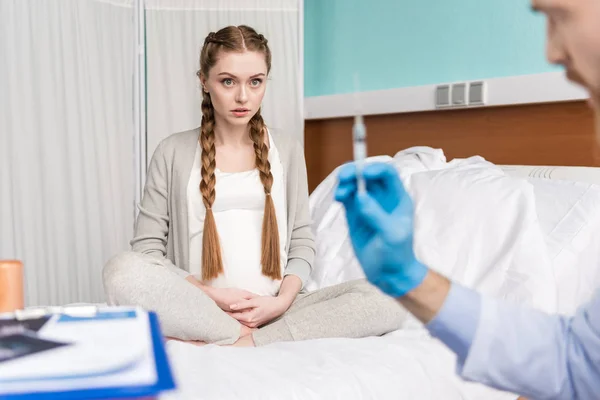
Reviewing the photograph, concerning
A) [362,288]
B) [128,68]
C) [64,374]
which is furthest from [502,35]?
[64,374]

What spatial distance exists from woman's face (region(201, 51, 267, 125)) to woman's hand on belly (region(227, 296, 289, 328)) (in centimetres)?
46

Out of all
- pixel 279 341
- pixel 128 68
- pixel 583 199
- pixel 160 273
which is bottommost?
pixel 279 341

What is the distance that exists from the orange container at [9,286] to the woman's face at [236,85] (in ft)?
3.09

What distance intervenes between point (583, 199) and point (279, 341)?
810mm

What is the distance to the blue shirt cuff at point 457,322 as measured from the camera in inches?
25.7

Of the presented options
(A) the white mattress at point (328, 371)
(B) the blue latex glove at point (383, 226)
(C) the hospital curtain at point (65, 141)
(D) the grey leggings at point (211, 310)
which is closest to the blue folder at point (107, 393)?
(B) the blue latex glove at point (383, 226)

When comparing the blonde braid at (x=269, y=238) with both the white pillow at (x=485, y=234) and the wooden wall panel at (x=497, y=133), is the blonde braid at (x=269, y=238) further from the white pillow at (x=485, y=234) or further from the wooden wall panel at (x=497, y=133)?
the wooden wall panel at (x=497, y=133)

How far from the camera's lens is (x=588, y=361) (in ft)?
2.16

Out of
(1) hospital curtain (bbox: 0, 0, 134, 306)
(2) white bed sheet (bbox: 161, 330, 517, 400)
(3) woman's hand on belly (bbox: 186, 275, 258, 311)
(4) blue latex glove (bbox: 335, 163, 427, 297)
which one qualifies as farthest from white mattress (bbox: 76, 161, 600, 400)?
(1) hospital curtain (bbox: 0, 0, 134, 306)

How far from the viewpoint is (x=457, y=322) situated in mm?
655

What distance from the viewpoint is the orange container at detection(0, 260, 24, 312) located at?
73 centimetres

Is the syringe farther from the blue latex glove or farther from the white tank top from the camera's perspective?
the white tank top

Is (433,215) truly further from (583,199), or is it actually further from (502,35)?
(502,35)

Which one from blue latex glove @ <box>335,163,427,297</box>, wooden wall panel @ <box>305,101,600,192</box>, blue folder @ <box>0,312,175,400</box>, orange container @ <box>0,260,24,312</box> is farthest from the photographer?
wooden wall panel @ <box>305,101,600,192</box>
